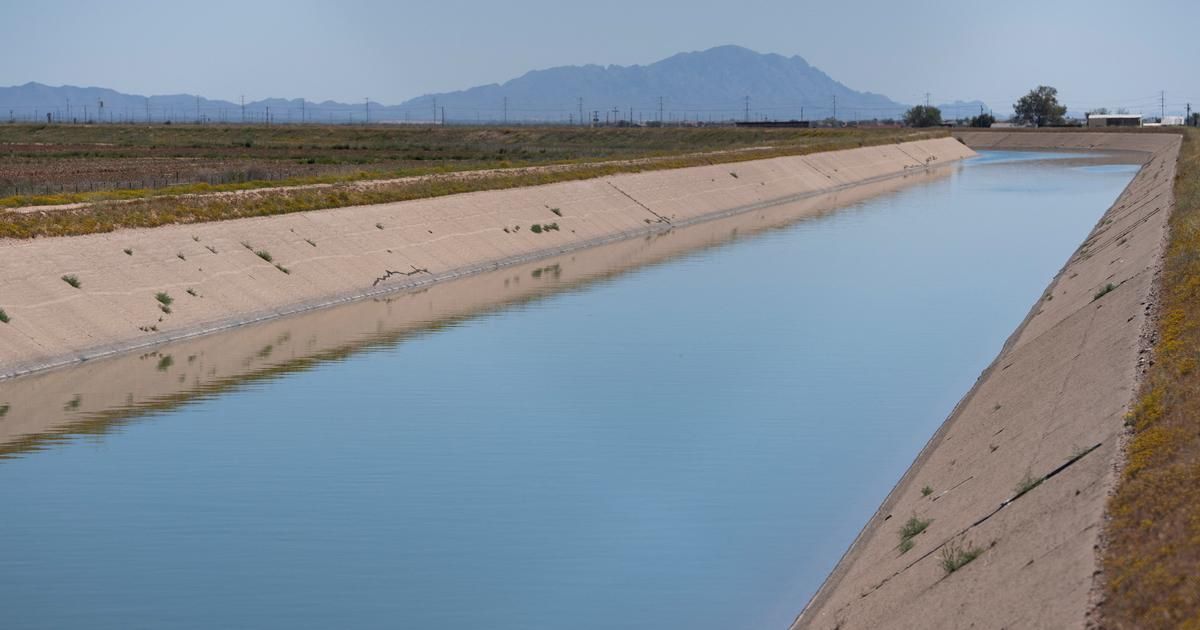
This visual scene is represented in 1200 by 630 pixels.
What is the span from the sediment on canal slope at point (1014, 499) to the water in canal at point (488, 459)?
832 mm

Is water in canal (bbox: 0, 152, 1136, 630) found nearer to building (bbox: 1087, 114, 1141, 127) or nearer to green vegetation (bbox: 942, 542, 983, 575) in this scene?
green vegetation (bbox: 942, 542, 983, 575)

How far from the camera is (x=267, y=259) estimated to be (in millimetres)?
31969

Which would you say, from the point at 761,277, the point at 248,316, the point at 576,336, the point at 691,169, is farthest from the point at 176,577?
the point at 691,169

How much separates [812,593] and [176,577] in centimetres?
539

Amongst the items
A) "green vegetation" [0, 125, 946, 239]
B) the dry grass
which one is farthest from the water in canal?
"green vegetation" [0, 125, 946, 239]

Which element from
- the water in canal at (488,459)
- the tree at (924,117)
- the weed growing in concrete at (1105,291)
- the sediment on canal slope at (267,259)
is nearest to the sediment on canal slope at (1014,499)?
the weed growing in concrete at (1105,291)

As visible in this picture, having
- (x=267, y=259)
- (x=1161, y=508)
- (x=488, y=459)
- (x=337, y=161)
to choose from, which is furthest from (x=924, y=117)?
(x=1161, y=508)

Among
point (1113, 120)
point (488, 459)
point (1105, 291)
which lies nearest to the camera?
point (488, 459)

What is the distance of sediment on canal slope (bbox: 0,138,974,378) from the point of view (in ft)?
81.5

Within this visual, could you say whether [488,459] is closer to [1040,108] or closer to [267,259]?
[267,259]

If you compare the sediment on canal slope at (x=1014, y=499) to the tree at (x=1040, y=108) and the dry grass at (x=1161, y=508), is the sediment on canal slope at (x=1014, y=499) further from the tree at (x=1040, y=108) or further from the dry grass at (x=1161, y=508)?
the tree at (x=1040, y=108)

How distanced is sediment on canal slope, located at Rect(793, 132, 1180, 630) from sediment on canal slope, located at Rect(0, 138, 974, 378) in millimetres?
14493

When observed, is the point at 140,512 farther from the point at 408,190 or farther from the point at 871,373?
the point at 408,190

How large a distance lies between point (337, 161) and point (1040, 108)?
13652cm
